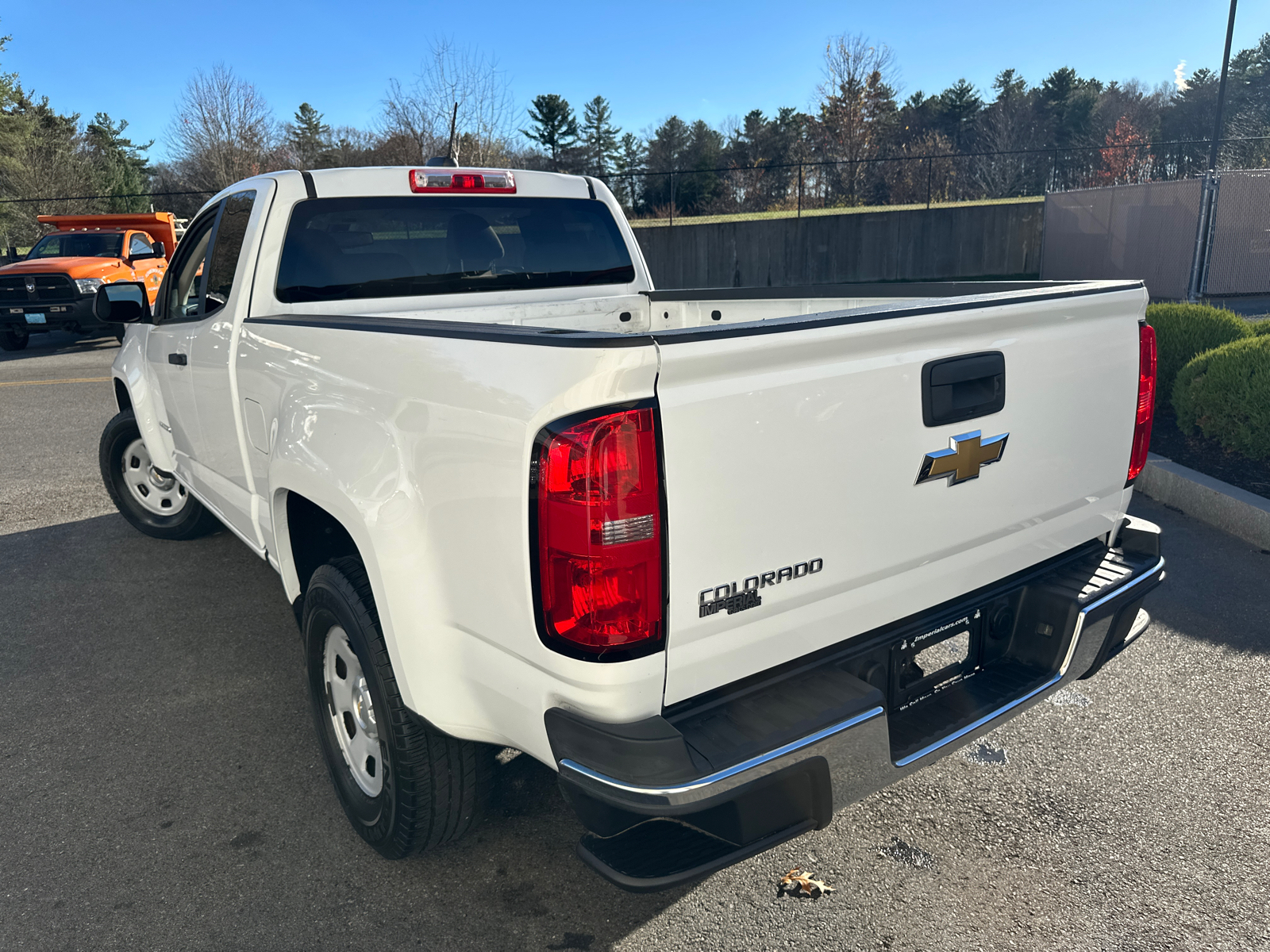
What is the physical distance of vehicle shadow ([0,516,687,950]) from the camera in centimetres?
252

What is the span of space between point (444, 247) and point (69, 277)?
14.1 metres

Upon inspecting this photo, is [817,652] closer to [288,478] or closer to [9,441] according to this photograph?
[288,478]

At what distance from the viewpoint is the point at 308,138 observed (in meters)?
55.6

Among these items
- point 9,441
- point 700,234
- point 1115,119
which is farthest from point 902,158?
point 1115,119

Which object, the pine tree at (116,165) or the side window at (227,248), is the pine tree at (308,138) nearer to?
the pine tree at (116,165)

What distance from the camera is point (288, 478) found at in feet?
9.25

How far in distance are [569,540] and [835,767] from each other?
79 cm

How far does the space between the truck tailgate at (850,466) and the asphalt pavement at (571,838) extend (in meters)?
0.88

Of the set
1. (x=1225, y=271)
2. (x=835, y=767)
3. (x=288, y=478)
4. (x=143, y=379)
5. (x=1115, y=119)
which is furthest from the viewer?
(x=1115, y=119)

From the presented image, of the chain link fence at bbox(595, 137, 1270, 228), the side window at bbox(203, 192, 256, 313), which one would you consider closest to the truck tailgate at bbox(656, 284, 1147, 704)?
the side window at bbox(203, 192, 256, 313)

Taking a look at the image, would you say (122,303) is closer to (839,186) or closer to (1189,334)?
(1189,334)

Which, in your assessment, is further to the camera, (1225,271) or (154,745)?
(1225,271)

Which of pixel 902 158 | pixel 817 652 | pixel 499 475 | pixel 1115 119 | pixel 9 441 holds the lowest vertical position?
pixel 9 441

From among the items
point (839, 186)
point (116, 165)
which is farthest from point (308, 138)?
point (839, 186)
